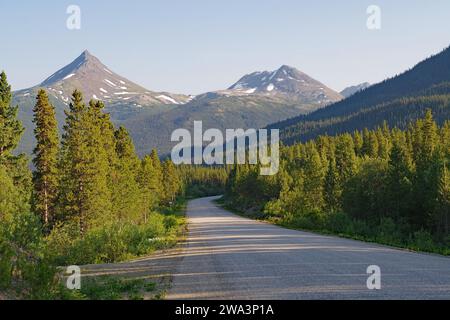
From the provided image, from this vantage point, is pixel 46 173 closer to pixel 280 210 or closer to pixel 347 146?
pixel 280 210

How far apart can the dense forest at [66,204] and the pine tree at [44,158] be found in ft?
0.26

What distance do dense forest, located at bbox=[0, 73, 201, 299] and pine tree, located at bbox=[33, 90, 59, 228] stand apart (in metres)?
0.08

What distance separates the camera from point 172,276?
16.7 metres

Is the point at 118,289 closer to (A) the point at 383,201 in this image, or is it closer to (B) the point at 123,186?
(B) the point at 123,186

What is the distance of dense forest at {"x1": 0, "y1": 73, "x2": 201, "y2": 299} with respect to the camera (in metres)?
13.2

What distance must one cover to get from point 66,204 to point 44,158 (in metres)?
7.82

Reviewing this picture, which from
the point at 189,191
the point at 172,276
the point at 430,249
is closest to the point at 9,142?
the point at 172,276

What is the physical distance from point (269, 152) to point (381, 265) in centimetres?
11693

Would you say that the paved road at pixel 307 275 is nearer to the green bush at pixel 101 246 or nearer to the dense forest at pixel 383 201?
the green bush at pixel 101 246

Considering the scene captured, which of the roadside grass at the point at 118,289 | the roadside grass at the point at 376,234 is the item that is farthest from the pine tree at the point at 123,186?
the roadside grass at the point at 118,289

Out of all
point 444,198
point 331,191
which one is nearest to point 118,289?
point 444,198

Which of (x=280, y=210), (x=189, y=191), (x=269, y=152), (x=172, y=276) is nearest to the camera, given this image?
(x=172, y=276)

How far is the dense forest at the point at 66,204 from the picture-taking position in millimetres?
13180
